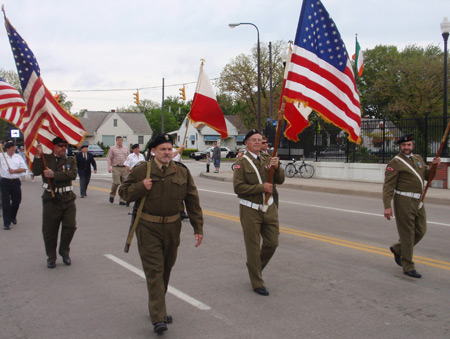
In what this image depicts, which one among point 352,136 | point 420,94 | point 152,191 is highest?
point 420,94

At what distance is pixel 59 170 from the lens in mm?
6965

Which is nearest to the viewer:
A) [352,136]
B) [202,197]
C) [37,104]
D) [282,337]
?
[282,337]

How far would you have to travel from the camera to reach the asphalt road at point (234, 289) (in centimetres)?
444

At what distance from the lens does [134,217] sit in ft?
15.2

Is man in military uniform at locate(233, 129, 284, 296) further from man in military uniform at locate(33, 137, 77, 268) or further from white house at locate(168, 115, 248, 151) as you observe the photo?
white house at locate(168, 115, 248, 151)

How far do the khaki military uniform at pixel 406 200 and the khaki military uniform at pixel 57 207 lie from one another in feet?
14.7

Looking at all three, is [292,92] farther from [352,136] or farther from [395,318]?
[395,318]

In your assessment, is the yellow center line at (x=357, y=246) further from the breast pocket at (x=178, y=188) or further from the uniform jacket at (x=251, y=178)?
the breast pocket at (x=178, y=188)

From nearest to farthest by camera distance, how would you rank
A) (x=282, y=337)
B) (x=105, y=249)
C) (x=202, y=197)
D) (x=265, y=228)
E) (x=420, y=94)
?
(x=282, y=337) → (x=265, y=228) → (x=105, y=249) → (x=202, y=197) → (x=420, y=94)

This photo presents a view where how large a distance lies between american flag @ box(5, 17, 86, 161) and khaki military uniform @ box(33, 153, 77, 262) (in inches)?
12.9

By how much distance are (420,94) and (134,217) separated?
40821 mm

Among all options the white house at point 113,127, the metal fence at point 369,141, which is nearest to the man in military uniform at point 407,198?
the metal fence at point 369,141

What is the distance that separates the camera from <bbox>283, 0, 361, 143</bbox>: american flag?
5.87m

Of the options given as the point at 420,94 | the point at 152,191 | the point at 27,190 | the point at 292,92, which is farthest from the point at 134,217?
the point at 420,94
